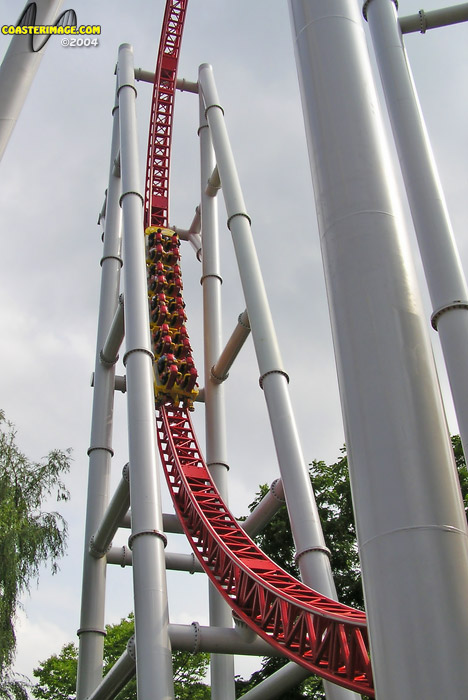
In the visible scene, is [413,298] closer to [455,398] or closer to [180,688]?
[455,398]

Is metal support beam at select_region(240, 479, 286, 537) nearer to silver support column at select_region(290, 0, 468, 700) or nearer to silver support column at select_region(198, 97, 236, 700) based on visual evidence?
silver support column at select_region(198, 97, 236, 700)

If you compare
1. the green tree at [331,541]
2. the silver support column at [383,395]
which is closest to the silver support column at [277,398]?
the silver support column at [383,395]

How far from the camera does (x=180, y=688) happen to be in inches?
899

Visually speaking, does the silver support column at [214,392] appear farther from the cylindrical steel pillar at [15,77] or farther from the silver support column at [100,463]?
the cylindrical steel pillar at [15,77]

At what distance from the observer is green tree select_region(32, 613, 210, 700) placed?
2280 cm

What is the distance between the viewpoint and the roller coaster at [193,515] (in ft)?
26.9

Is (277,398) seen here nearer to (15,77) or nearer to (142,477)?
(142,477)

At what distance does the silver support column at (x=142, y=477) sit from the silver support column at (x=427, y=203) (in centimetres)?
606

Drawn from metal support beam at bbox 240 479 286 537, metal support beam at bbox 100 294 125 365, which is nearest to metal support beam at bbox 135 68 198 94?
metal support beam at bbox 100 294 125 365

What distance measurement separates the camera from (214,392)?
14.2m

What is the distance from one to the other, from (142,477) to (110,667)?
15672mm

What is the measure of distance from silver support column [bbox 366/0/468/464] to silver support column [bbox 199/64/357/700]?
564cm

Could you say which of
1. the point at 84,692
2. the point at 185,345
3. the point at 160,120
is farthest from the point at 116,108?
the point at 84,692

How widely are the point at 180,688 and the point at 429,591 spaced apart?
2200 cm
